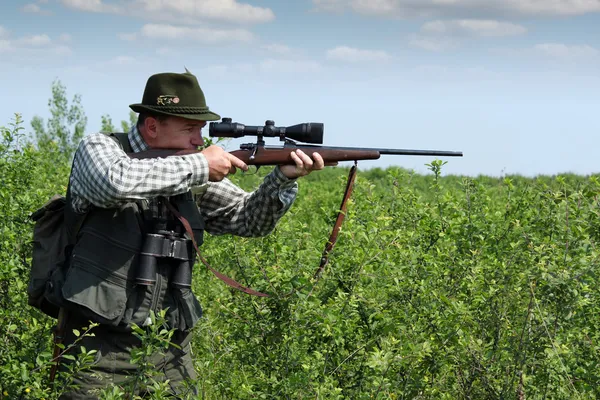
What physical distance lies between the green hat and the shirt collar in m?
0.12

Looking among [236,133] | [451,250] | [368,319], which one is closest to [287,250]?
[368,319]

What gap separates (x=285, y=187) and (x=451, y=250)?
1933mm

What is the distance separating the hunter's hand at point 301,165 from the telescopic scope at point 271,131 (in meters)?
0.10

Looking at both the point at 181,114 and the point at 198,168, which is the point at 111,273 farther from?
the point at 181,114

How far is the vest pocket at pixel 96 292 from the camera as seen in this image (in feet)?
13.1

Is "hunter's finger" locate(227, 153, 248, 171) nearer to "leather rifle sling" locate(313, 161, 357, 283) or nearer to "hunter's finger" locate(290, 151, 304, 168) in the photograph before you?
"hunter's finger" locate(290, 151, 304, 168)

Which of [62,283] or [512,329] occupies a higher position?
[62,283]

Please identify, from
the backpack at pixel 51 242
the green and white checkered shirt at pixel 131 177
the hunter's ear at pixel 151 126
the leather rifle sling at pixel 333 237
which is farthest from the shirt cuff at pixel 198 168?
the leather rifle sling at pixel 333 237

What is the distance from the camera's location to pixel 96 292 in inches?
158

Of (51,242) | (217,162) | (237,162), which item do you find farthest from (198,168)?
(51,242)

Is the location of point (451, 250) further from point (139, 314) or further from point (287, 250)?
point (139, 314)

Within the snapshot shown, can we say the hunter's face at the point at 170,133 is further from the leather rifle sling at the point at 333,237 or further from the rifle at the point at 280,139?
the leather rifle sling at the point at 333,237

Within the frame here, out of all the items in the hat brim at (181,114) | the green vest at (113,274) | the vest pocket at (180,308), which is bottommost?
the vest pocket at (180,308)

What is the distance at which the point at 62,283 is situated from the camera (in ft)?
13.5
